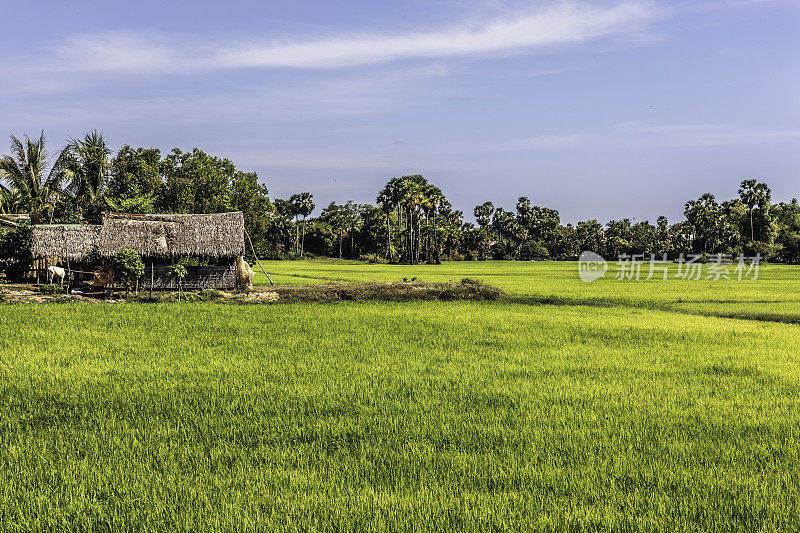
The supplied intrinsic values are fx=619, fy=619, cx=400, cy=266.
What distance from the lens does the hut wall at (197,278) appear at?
23.1m

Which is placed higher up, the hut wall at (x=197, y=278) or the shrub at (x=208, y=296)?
the hut wall at (x=197, y=278)

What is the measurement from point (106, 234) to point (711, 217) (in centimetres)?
7043

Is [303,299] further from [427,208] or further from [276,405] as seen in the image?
[427,208]

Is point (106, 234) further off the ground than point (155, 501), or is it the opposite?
point (106, 234)

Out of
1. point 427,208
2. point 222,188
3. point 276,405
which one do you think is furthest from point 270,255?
point 276,405

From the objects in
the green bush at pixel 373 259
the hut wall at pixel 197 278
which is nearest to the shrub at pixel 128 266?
the hut wall at pixel 197 278

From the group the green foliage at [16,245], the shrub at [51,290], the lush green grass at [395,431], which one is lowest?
the lush green grass at [395,431]

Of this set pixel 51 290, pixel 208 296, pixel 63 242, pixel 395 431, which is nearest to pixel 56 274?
pixel 63 242

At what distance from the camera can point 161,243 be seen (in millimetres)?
22641

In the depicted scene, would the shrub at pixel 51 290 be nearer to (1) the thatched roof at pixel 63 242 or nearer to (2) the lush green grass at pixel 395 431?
(1) the thatched roof at pixel 63 242

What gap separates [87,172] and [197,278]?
13.5 m

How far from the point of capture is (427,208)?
6712cm

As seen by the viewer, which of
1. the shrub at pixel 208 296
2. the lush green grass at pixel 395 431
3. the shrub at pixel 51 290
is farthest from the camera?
the shrub at pixel 51 290

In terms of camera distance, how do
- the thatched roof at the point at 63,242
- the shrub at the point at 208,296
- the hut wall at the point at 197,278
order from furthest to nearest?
the thatched roof at the point at 63,242 → the hut wall at the point at 197,278 → the shrub at the point at 208,296
